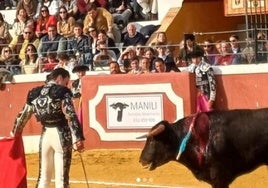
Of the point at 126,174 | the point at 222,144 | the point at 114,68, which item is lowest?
the point at 126,174

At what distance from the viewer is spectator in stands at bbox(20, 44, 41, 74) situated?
2123 centimetres

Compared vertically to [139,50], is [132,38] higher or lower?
higher

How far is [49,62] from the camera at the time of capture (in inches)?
830

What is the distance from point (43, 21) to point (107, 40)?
9.72 ft

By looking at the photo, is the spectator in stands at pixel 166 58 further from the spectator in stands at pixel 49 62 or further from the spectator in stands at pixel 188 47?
the spectator in stands at pixel 49 62

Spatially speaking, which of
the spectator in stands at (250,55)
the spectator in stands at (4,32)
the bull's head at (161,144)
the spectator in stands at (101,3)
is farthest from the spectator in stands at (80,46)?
the bull's head at (161,144)

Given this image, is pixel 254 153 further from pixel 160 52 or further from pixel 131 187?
pixel 160 52

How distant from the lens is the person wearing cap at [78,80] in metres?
19.4

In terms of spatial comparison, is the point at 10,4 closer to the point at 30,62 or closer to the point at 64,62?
the point at 30,62

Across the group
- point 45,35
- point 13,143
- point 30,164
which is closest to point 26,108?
point 13,143

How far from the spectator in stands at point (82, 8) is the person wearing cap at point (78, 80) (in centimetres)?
378

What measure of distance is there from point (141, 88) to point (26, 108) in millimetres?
5800

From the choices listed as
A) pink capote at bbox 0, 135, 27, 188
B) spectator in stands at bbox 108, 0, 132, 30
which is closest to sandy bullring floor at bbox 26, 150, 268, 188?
pink capote at bbox 0, 135, 27, 188

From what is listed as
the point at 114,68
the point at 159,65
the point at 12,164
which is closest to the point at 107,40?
the point at 114,68
